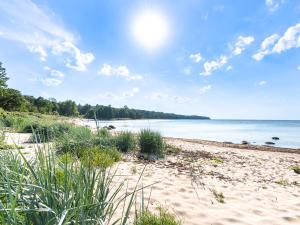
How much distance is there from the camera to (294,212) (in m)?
3.79

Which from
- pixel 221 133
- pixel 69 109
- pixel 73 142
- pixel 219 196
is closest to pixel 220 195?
pixel 219 196

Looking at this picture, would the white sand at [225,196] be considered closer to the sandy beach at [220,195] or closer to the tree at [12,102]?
the sandy beach at [220,195]

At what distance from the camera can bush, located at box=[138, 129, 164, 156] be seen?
8406 millimetres

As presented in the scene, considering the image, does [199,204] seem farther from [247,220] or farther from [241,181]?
[241,181]

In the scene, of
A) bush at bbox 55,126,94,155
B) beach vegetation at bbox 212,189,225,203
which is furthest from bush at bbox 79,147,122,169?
beach vegetation at bbox 212,189,225,203

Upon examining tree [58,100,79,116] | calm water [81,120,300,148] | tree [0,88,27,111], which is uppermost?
tree [0,88,27,111]

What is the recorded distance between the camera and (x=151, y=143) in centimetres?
836

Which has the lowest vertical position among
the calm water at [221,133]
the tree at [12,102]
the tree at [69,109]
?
the calm water at [221,133]

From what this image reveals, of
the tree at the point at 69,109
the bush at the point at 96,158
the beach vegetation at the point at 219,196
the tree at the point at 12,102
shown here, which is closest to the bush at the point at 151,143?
the bush at the point at 96,158

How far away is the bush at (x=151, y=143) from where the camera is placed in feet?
27.6

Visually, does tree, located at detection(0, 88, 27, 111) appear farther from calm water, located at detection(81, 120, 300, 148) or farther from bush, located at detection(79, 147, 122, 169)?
bush, located at detection(79, 147, 122, 169)

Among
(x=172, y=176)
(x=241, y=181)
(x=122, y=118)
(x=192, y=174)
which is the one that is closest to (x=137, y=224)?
(x=172, y=176)

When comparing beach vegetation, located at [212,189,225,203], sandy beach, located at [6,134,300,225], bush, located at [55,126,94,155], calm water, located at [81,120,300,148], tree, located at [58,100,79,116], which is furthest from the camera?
calm water, located at [81,120,300,148]

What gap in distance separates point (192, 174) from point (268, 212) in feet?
7.32
